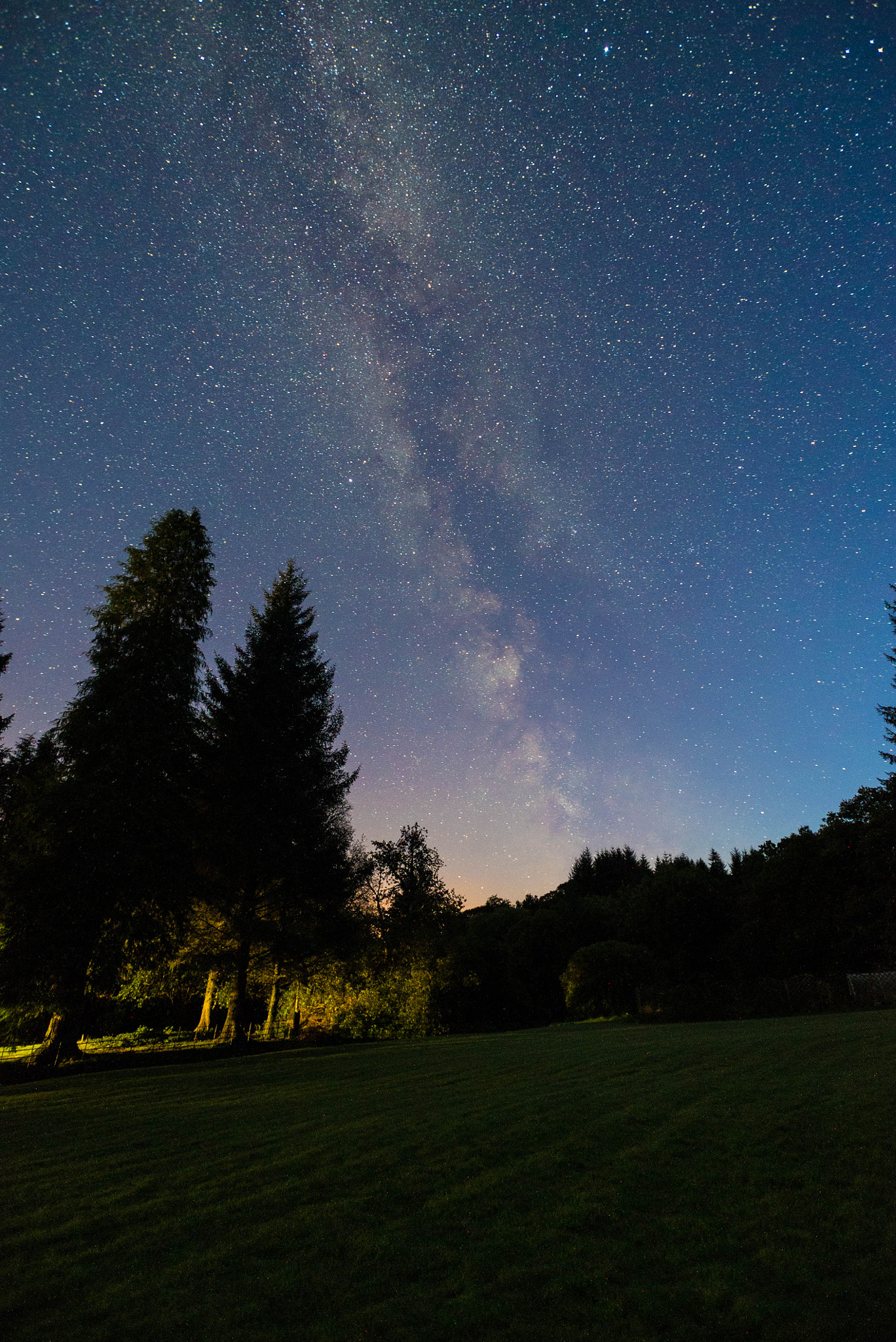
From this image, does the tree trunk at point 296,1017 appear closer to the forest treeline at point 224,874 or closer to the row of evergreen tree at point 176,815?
the forest treeline at point 224,874

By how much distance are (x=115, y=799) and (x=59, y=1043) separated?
7.34 m

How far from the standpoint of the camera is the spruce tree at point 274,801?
21547mm

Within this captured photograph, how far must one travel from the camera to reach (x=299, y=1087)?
12.5m

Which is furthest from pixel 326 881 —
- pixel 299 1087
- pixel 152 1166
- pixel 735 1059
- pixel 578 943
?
pixel 578 943

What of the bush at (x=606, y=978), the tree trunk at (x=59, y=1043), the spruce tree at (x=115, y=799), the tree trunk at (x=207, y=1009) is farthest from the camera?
the bush at (x=606, y=978)

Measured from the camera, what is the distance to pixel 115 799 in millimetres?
17844

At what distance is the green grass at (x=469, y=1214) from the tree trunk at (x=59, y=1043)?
8024 mm

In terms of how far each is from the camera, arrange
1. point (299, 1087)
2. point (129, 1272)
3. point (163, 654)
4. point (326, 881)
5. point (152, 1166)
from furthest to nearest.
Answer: point (326, 881) → point (163, 654) → point (299, 1087) → point (152, 1166) → point (129, 1272)

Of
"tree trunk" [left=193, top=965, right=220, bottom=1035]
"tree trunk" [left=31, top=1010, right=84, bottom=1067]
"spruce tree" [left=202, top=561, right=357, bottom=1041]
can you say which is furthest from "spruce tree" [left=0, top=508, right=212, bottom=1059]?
"tree trunk" [left=193, top=965, right=220, bottom=1035]

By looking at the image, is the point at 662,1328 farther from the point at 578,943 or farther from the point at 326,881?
the point at 578,943

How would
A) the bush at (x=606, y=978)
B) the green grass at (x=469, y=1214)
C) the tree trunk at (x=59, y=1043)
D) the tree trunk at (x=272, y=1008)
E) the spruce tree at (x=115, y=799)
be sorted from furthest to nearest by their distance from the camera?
the bush at (x=606, y=978) < the tree trunk at (x=272, y=1008) < the tree trunk at (x=59, y=1043) < the spruce tree at (x=115, y=799) < the green grass at (x=469, y=1214)

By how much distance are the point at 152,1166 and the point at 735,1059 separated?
11.1 metres

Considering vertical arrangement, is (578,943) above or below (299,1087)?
above

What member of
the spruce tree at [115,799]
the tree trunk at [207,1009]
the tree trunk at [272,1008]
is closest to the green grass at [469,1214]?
the spruce tree at [115,799]
